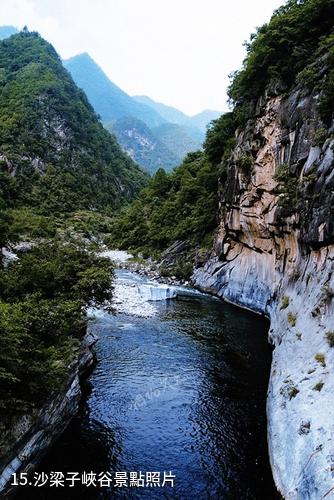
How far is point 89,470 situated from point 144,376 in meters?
7.90

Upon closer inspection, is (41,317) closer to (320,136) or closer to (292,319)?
(292,319)

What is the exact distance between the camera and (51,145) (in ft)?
353

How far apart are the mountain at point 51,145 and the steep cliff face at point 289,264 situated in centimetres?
5740

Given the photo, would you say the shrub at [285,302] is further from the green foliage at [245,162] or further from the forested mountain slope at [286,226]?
the green foliage at [245,162]

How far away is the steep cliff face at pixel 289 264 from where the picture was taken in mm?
12609

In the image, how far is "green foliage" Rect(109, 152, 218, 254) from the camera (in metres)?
55.9

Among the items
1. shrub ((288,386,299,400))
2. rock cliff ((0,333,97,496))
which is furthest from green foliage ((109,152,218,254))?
rock cliff ((0,333,97,496))

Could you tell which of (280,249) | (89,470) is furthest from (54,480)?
(280,249)

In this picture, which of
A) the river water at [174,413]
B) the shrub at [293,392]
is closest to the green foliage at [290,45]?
the river water at [174,413]

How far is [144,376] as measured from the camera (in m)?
21.7

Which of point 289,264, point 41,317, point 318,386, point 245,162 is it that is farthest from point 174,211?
point 318,386

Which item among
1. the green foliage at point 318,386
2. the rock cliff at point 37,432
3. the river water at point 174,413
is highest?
the green foliage at point 318,386

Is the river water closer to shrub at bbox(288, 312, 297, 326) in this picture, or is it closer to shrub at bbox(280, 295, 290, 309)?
shrub at bbox(280, 295, 290, 309)

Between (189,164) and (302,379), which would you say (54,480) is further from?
(189,164)
